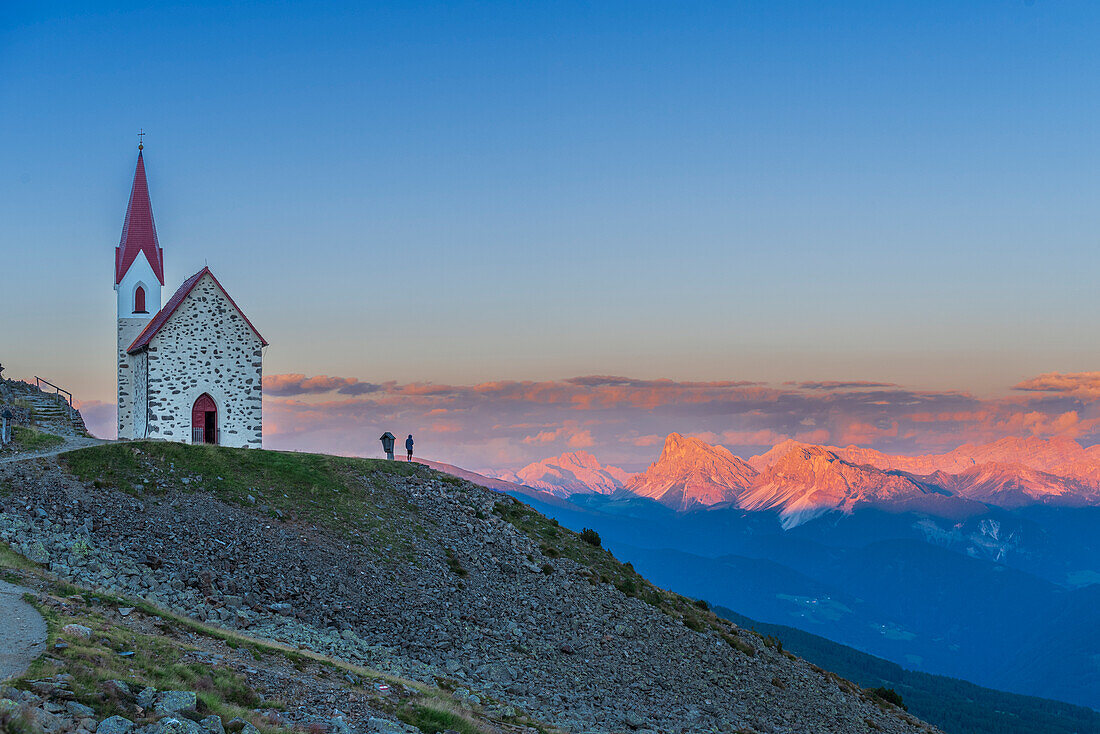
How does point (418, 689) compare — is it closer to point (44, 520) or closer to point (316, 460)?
point (44, 520)

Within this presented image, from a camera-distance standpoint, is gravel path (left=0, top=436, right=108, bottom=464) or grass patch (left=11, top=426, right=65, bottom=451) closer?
gravel path (left=0, top=436, right=108, bottom=464)

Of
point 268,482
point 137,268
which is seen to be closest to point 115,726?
point 268,482

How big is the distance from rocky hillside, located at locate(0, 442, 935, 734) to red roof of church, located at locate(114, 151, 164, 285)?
26403 millimetres

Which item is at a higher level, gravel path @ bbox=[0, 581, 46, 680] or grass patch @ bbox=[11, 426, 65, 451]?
grass patch @ bbox=[11, 426, 65, 451]

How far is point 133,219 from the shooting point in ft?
212

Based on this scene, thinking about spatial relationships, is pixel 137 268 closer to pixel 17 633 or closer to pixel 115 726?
pixel 17 633

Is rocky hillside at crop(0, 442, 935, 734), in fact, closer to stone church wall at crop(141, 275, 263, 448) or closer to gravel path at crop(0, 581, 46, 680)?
gravel path at crop(0, 581, 46, 680)

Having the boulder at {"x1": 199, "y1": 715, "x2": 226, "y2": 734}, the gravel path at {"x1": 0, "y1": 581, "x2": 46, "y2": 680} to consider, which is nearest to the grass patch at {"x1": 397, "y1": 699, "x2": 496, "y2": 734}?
the boulder at {"x1": 199, "y1": 715, "x2": 226, "y2": 734}

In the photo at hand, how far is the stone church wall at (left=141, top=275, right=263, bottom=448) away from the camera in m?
52.7

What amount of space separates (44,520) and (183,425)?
66.9 feet

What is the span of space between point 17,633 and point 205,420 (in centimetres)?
3585

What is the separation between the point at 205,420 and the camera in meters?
53.8

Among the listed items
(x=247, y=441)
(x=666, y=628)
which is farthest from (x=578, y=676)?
(x=247, y=441)

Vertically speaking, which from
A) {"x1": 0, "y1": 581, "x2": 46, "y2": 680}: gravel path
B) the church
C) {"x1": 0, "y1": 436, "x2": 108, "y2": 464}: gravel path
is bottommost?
{"x1": 0, "y1": 581, "x2": 46, "y2": 680}: gravel path
